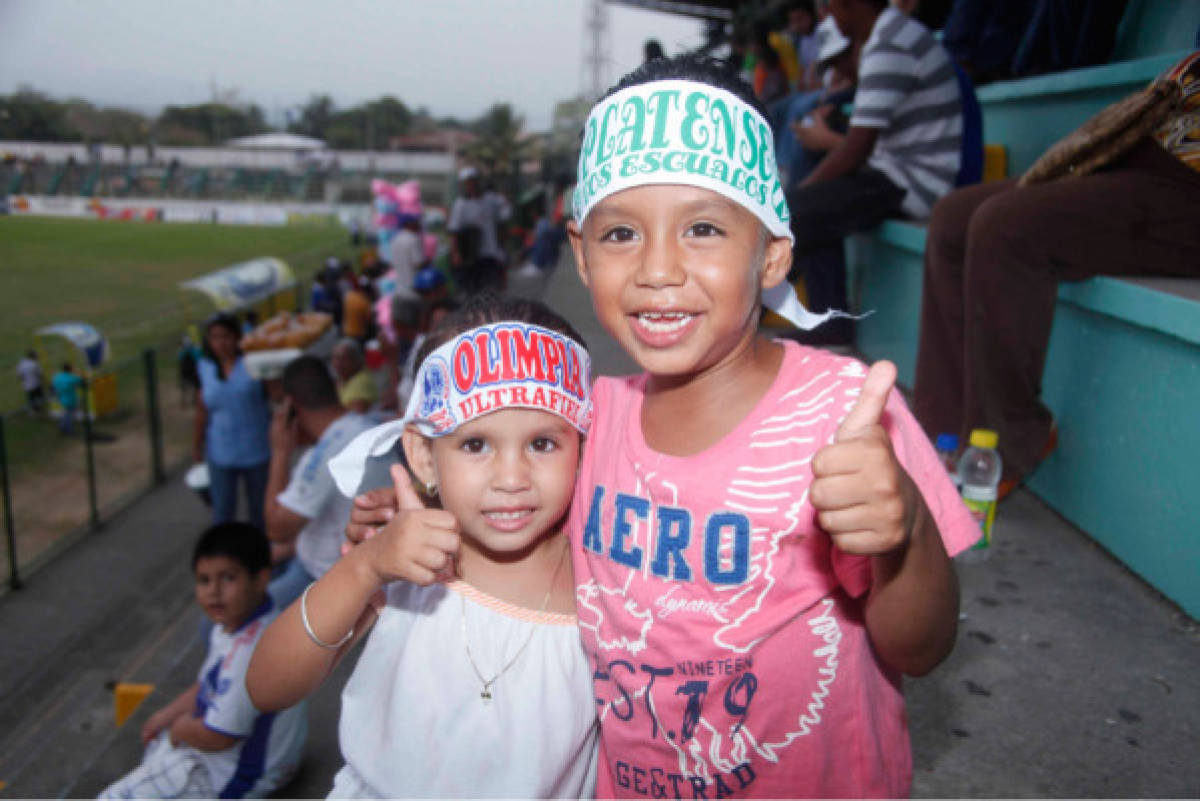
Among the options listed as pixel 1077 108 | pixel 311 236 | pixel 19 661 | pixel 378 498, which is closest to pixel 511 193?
pixel 311 236

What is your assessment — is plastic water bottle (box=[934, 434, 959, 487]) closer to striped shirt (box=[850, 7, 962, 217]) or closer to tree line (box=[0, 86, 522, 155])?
striped shirt (box=[850, 7, 962, 217])

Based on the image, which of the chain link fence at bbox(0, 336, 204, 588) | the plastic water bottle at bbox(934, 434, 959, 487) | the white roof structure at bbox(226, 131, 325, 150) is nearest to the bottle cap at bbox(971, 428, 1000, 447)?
the plastic water bottle at bbox(934, 434, 959, 487)

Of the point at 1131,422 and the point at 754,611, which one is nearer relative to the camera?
the point at 754,611

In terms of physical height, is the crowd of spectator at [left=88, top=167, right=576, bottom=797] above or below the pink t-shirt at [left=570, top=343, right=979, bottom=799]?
below

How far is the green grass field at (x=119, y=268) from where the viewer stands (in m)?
21.9

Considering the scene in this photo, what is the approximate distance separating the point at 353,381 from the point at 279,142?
54.0 meters

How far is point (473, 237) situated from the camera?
1529cm

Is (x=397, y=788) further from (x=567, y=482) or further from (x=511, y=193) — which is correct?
(x=511, y=193)

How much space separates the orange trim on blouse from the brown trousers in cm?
179

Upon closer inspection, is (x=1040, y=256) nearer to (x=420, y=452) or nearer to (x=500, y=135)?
(x=420, y=452)

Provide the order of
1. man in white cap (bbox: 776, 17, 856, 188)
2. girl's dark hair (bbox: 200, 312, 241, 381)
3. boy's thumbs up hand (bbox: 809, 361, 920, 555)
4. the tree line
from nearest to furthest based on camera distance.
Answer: boy's thumbs up hand (bbox: 809, 361, 920, 555)
man in white cap (bbox: 776, 17, 856, 188)
girl's dark hair (bbox: 200, 312, 241, 381)
the tree line

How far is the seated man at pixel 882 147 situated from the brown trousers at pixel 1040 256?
1.21m

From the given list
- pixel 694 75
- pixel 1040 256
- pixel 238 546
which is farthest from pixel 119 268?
pixel 694 75

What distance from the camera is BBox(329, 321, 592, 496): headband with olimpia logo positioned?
1.51 metres
